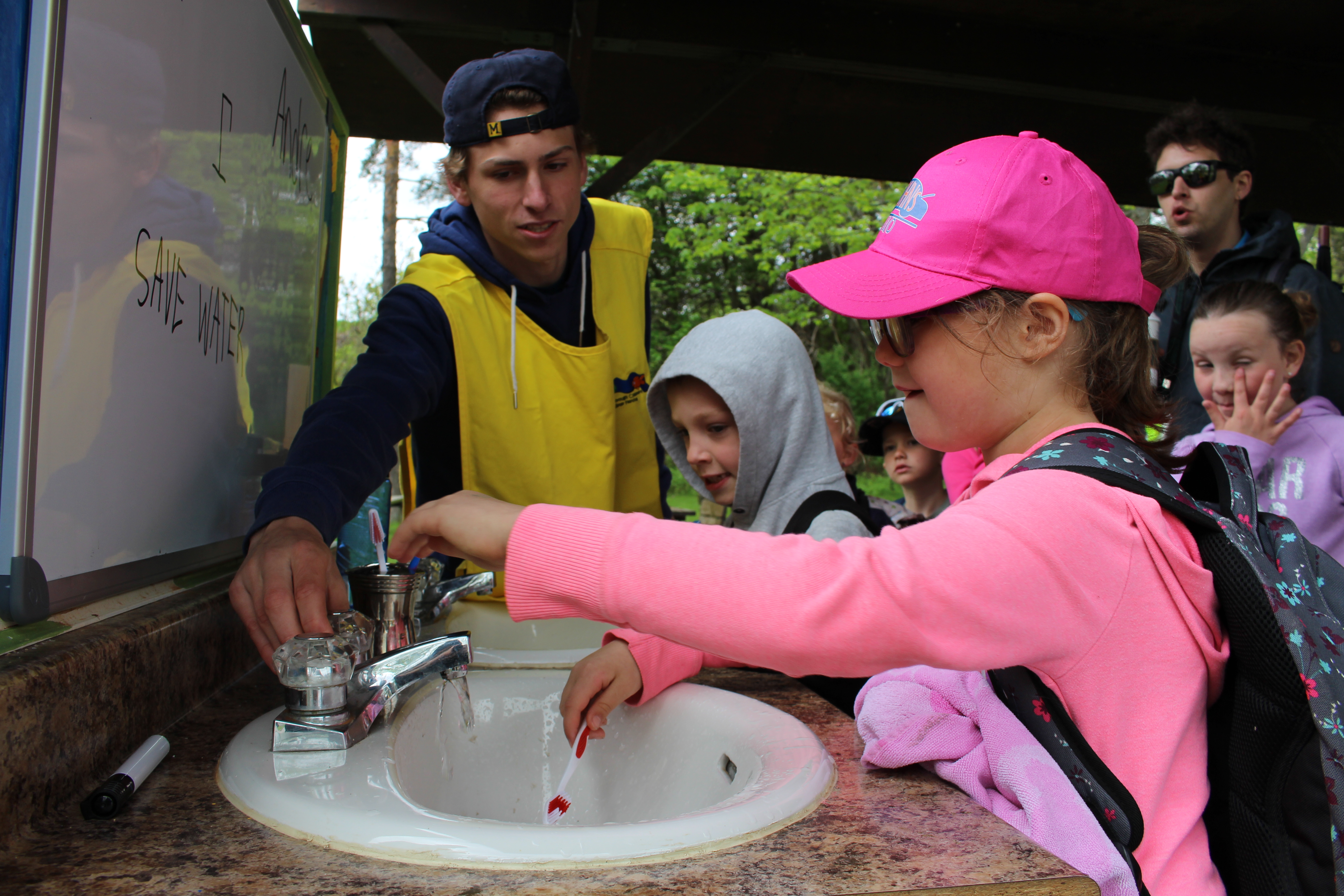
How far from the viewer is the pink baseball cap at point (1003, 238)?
0.89 metres

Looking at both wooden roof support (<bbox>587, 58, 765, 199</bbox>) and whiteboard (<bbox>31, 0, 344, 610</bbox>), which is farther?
wooden roof support (<bbox>587, 58, 765, 199</bbox>)

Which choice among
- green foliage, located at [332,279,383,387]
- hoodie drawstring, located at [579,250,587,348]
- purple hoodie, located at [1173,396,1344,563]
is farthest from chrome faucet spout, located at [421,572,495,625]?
green foliage, located at [332,279,383,387]

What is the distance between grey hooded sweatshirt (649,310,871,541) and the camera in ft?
5.91

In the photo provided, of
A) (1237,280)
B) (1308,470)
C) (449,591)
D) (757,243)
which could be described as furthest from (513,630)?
(757,243)

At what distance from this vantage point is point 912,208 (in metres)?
0.96

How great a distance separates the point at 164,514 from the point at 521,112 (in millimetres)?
1051

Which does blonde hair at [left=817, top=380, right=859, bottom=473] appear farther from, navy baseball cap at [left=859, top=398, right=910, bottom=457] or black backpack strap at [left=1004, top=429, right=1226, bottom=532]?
black backpack strap at [left=1004, top=429, right=1226, bottom=532]

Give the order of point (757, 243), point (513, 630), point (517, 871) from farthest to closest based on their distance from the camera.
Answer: point (757, 243) < point (513, 630) < point (517, 871)

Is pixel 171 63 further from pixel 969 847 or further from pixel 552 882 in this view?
pixel 969 847

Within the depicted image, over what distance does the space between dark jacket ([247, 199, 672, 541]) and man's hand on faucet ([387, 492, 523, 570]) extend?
205 mm

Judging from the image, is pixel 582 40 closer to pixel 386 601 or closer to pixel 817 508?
pixel 817 508

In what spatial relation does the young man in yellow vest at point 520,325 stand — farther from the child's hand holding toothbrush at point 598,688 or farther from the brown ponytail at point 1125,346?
the brown ponytail at point 1125,346

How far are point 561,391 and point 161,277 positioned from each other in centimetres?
98

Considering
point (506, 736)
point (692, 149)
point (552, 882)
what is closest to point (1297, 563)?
point (552, 882)
